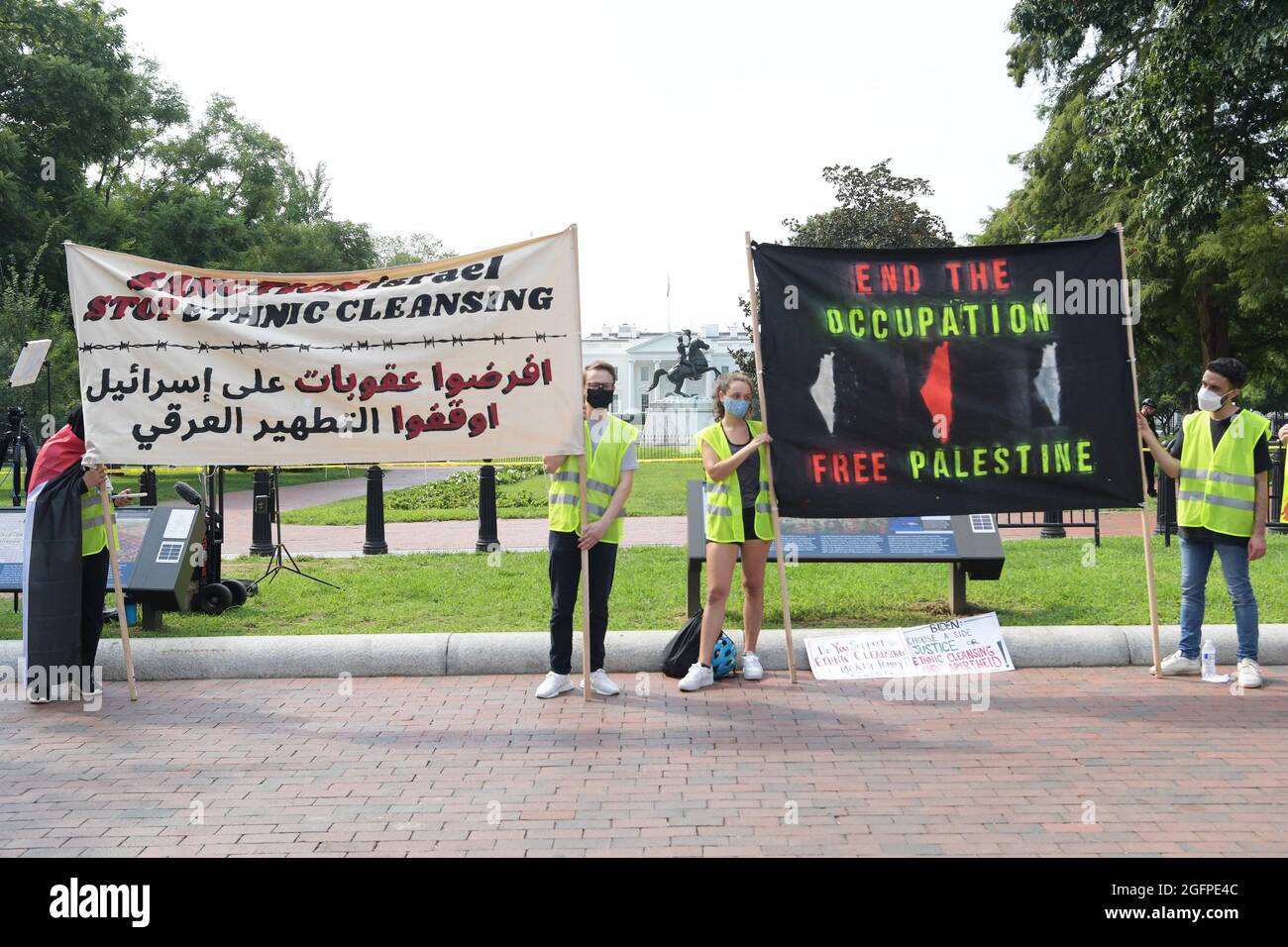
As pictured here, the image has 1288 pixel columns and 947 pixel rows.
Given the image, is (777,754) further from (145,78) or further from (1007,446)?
(145,78)

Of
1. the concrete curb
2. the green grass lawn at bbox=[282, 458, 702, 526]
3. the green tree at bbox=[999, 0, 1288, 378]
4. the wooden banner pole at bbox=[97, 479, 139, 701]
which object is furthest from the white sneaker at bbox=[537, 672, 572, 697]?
the green tree at bbox=[999, 0, 1288, 378]

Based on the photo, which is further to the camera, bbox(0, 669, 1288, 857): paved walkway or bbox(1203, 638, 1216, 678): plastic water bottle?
bbox(1203, 638, 1216, 678): plastic water bottle

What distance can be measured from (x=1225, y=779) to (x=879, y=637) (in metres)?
2.59

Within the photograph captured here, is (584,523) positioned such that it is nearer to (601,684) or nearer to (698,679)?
(601,684)

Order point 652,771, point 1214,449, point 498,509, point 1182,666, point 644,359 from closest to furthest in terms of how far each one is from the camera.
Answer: point 652,771, point 1214,449, point 1182,666, point 498,509, point 644,359

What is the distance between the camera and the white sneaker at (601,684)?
6.89m

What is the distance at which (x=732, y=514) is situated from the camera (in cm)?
704

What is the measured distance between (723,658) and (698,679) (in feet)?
0.92

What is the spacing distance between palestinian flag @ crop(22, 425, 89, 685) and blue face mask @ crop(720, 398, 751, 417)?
402 centimetres

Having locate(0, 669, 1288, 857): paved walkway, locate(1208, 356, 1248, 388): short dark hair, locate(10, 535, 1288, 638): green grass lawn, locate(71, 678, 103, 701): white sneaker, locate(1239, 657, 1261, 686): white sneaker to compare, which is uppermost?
locate(1208, 356, 1248, 388): short dark hair

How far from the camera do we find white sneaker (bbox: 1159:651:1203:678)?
720cm

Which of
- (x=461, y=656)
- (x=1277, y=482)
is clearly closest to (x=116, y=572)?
(x=461, y=656)

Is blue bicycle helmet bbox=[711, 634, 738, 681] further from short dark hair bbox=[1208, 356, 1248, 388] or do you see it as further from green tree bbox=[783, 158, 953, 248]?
green tree bbox=[783, 158, 953, 248]
